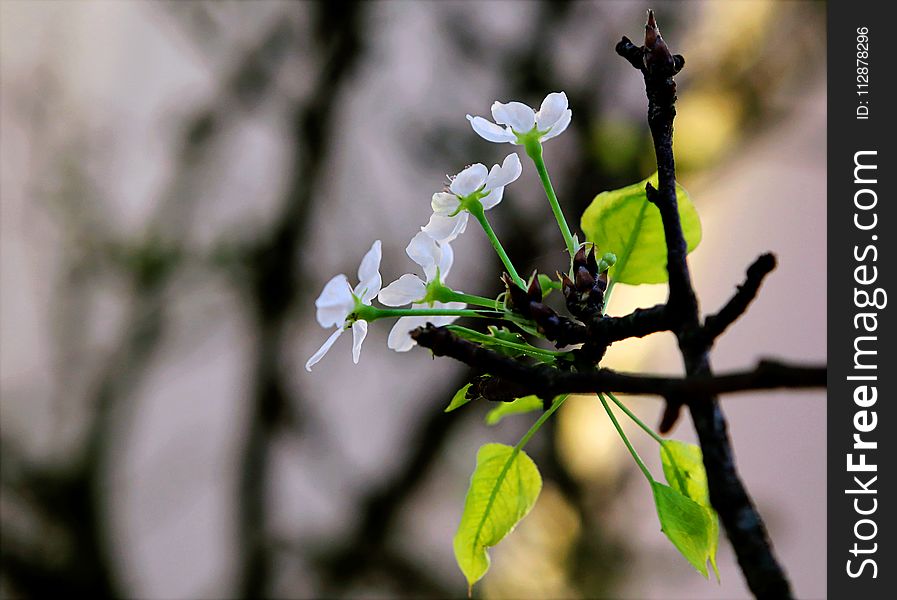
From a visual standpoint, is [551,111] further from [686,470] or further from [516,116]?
[686,470]

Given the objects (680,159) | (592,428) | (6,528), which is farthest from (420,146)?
(6,528)

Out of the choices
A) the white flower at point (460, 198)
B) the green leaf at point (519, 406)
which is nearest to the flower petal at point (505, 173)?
the white flower at point (460, 198)

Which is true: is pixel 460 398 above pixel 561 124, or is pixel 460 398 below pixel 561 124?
below

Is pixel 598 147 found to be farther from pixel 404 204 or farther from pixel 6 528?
pixel 6 528

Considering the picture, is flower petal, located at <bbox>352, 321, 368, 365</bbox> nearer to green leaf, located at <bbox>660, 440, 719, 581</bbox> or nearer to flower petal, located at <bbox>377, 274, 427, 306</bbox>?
flower petal, located at <bbox>377, 274, 427, 306</bbox>

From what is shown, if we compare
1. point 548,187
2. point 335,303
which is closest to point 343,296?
point 335,303

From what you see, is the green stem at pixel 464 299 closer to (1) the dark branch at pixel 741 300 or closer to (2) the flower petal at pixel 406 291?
(2) the flower petal at pixel 406 291

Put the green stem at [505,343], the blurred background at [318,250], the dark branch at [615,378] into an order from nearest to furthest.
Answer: the dark branch at [615,378], the green stem at [505,343], the blurred background at [318,250]
